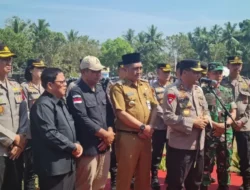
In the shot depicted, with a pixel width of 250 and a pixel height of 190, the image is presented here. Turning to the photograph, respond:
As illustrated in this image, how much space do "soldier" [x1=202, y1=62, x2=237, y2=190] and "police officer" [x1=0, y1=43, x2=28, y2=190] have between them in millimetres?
2498

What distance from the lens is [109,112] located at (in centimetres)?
416

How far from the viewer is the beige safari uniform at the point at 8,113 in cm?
351

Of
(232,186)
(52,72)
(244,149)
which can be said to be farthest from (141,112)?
(232,186)

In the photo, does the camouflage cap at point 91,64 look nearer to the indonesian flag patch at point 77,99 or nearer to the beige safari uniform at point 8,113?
the indonesian flag patch at point 77,99

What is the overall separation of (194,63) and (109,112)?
1.21 metres

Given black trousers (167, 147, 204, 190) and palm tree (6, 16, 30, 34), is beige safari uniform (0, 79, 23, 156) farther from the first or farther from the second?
palm tree (6, 16, 30, 34)

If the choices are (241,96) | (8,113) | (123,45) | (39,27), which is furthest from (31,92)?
(123,45)

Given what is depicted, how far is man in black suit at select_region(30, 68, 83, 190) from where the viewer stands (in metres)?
Answer: 3.22

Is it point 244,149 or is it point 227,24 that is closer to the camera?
point 244,149

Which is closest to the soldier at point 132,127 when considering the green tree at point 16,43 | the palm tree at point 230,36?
the green tree at point 16,43

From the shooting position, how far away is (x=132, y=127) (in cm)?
412

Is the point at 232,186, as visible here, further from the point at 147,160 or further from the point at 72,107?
the point at 72,107

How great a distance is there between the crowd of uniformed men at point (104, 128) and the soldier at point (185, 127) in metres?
0.01

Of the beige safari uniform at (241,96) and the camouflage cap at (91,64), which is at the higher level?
the camouflage cap at (91,64)
